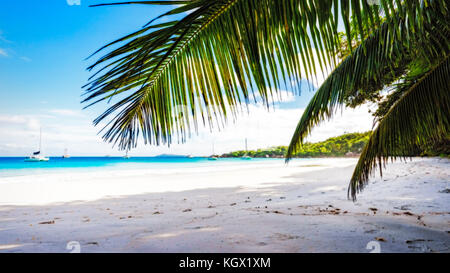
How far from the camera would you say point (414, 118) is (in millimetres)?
1921

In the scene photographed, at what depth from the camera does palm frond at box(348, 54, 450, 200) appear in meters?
1.71

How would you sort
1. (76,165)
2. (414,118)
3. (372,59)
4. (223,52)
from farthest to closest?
(76,165) → (414,118) → (372,59) → (223,52)

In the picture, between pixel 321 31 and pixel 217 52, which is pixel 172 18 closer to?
pixel 217 52

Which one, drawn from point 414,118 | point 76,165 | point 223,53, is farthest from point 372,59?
point 76,165

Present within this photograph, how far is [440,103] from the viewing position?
5.61 feet

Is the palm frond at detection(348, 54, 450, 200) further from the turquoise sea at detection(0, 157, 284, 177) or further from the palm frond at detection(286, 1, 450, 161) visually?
the turquoise sea at detection(0, 157, 284, 177)

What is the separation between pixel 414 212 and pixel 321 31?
11.0ft

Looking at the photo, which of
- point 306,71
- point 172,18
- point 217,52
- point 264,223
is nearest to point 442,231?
point 264,223

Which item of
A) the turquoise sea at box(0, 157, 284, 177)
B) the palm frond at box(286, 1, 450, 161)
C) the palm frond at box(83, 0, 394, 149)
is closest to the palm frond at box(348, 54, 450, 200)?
the palm frond at box(286, 1, 450, 161)

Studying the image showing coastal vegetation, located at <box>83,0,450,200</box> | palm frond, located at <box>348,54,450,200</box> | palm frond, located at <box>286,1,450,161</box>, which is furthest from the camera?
palm frond, located at <box>348,54,450,200</box>

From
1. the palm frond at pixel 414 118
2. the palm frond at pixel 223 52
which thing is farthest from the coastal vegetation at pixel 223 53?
the palm frond at pixel 414 118

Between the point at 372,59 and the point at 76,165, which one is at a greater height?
the point at 372,59

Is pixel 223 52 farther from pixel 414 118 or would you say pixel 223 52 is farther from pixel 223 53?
pixel 414 118

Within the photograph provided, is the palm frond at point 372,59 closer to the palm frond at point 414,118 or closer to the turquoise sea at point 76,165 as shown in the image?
the palm frond at point 414,118
